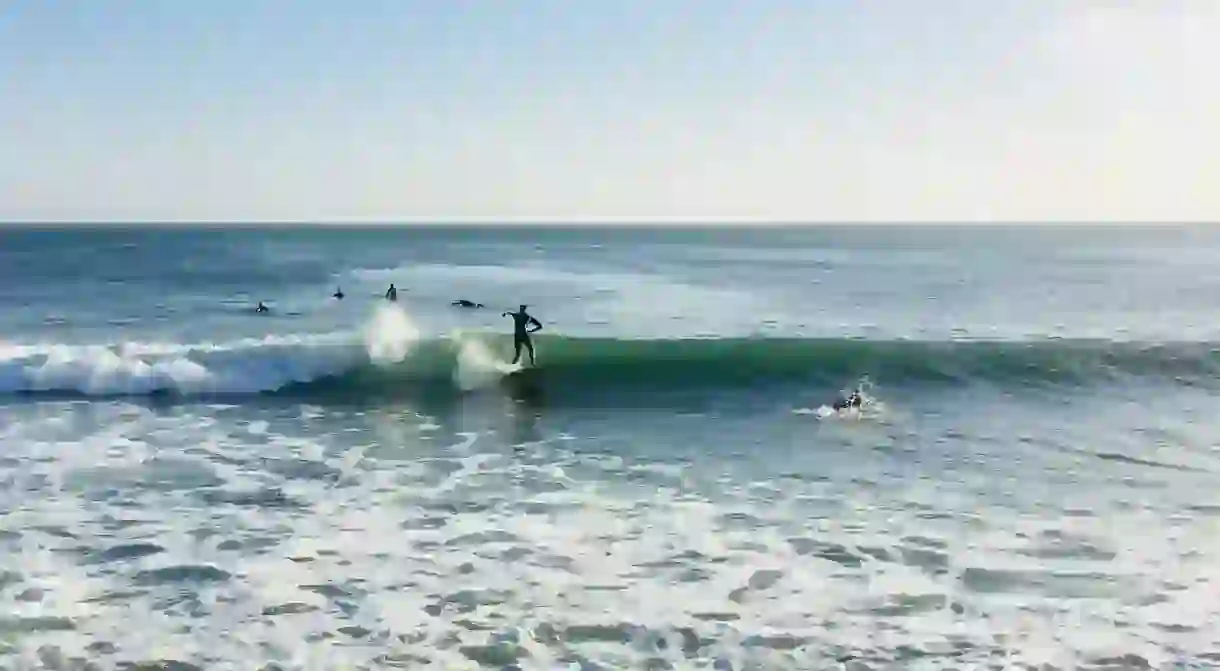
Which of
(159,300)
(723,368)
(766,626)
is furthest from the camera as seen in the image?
(159,300)

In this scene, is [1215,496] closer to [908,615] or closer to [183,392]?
[908,615]

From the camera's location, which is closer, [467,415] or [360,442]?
[360,442]

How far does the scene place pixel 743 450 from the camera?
1562cm

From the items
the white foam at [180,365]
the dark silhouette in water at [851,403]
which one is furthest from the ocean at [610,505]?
the dark silhouette in water at [851,403]

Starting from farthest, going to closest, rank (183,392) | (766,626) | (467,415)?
(183,392)
(467,415)
(766,626)

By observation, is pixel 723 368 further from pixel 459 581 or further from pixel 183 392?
pixel 459 581

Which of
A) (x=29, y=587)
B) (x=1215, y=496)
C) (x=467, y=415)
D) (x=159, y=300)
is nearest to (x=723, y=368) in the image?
(x=467, y=415)

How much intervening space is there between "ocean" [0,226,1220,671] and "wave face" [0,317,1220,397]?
0.14m

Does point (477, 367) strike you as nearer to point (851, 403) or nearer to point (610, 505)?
point (851, 403)

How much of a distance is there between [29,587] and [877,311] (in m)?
36.5

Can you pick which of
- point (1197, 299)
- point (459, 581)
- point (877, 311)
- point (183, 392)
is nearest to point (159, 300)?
point (183, 392)

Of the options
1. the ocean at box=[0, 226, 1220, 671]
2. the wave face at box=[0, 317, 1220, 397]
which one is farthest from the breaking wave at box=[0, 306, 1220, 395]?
the ocean at box=[0, 226, 1220, 671]

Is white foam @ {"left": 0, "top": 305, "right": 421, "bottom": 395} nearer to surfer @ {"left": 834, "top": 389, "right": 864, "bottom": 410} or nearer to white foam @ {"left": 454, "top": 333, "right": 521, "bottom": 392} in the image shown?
white foam @ {"left": 454, "top": 333, "right": 521, "bottom": 392}

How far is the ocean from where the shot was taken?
28.0ft
